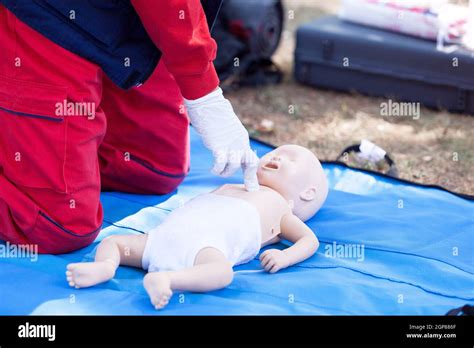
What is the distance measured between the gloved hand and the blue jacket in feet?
0.60

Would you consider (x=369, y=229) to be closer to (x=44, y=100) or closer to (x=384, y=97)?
(x=44, y=100)

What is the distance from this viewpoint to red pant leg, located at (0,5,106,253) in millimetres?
2104

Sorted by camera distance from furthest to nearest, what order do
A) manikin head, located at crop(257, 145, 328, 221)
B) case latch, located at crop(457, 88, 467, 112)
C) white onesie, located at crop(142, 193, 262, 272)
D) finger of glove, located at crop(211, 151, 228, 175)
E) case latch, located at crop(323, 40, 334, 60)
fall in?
1. case latch, located at crop(323, 40, 334, 60)
2. case latch, located at crop(457, 88, 467, 112)
3. manikin head, located at crop(257, 145, 328, 221)
4. finger of glove, located at crop(211, 151, 228, 175)
5. white onesie, located at crop(142, 193, 262, 272)

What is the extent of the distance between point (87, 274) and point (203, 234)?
30cm

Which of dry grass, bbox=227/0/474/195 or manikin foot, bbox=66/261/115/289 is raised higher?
dry grass, bbox=227/0/474/195

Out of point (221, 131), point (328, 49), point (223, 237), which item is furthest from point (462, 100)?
point (223, 237)

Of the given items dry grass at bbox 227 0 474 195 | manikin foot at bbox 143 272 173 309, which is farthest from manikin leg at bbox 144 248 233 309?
dry grass at bbox 227 0 474 195

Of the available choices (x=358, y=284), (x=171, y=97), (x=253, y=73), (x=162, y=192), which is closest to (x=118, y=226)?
(x=162, y=192)

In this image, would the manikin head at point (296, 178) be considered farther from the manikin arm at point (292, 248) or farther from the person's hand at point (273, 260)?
the person's hand at point (273, 260)

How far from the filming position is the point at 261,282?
207cm

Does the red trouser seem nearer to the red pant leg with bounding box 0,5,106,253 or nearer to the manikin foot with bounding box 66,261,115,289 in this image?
the red pant leg with bounding box 0,5,106,253
